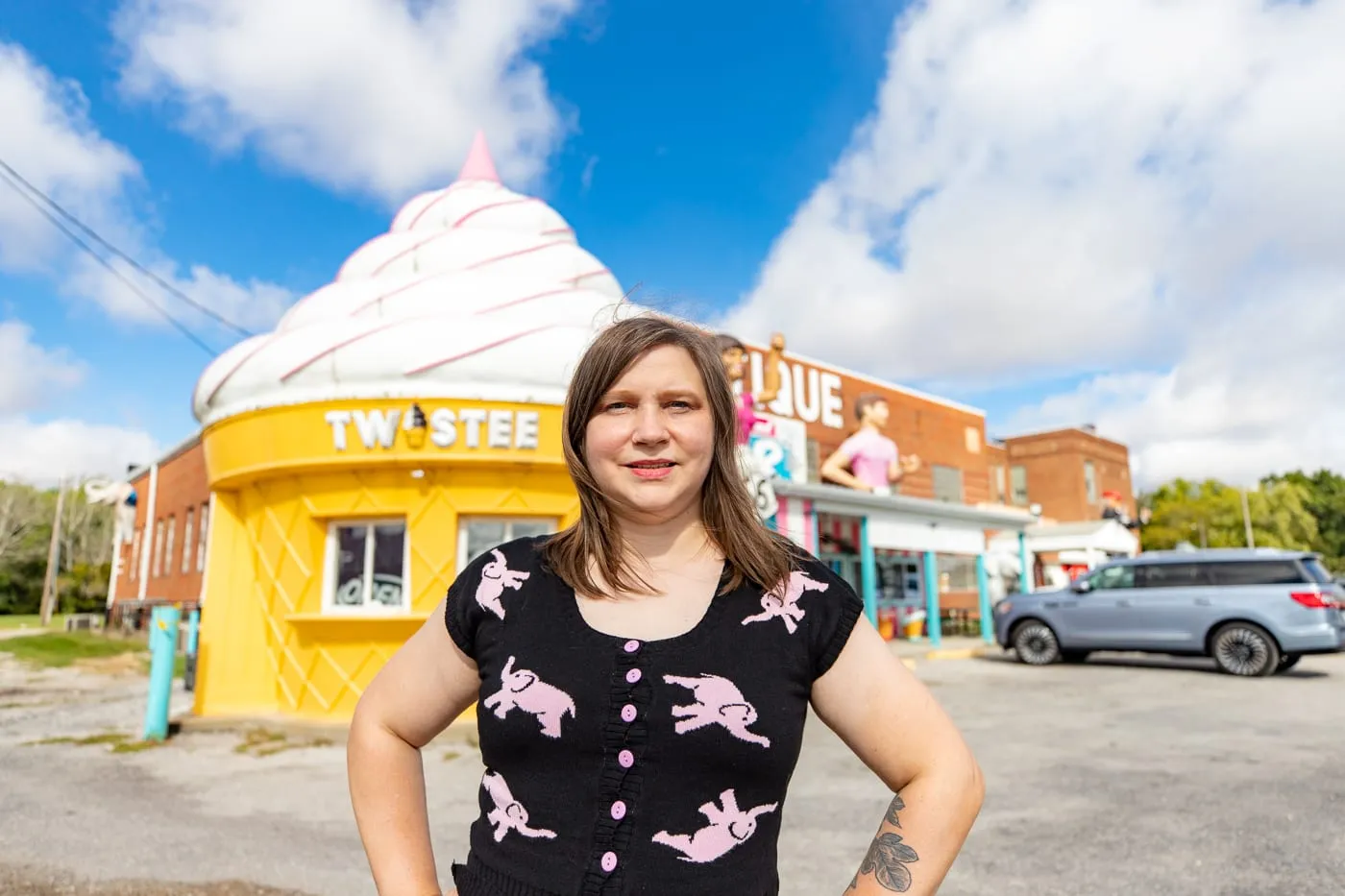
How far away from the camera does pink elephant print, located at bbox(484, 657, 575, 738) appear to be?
58.7 inches

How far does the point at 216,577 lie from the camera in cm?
1080

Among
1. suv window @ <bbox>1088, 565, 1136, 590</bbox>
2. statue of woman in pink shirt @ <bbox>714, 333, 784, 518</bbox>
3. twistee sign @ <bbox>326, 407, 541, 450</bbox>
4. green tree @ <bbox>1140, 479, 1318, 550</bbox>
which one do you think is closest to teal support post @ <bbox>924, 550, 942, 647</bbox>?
suv window @ <bbox>1088, 565, 1136, 590</bbox>

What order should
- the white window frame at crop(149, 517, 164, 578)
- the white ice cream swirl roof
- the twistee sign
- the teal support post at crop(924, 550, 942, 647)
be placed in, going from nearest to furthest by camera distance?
the twistee sign < the white ice cream swirl roof < the teal support post at crop(924, 550, 942, 647) < the white window frame at crop(149, 517, 164, 578)

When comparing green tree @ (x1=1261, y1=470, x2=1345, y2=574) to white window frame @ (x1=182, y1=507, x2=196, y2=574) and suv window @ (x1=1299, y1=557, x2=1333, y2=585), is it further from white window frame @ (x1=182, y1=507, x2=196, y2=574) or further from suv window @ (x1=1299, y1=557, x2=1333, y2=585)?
white window frame @ (x1=182, y1=507, x2=196, y2=574)

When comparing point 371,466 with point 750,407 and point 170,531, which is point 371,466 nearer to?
point 750,407

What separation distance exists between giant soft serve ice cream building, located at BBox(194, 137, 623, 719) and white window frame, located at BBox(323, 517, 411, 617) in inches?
0.6

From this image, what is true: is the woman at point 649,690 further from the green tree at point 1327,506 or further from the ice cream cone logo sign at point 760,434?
the green tree at point 1327,506

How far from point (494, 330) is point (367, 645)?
368cm

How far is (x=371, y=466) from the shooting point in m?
9.54

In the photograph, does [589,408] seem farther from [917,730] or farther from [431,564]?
[431,564]

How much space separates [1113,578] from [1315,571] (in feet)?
8.40

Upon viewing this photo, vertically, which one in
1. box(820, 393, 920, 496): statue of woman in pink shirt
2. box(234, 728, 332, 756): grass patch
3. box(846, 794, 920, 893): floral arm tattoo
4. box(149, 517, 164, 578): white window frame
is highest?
box(820, 393, 920, 496): statue of woman in pink shirt

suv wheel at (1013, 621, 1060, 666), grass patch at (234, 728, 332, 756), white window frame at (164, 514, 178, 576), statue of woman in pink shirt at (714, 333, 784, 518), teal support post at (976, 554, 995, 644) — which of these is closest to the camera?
Result: grass patch at (234, 728, 332, 756)

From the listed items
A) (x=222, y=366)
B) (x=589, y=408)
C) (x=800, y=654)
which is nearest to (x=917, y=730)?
(x=800, y=654)
